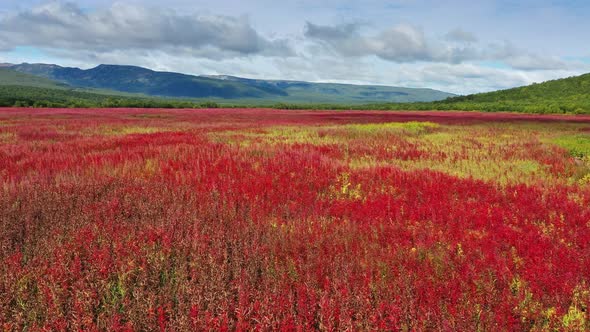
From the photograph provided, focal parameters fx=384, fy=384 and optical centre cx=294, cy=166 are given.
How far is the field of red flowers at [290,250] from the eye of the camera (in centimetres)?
281

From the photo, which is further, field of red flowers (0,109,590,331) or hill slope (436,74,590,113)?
hill slope (436,74,590,113)

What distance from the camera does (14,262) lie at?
11.0 ft

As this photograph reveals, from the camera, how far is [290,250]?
4.06 m

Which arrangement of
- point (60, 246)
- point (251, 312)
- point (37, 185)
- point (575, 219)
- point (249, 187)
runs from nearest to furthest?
1. point (251, 312)
2. point (60, 246)
3. point (575, 219)
4. point (37, 185)
5. point (249, 187)

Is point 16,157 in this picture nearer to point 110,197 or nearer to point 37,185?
point 37,185

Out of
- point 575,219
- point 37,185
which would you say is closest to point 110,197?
point 37,185

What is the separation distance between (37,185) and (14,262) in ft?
11.3

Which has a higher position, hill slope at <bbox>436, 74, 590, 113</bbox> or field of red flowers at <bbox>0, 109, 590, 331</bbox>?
hill slope at <bbox>436, 74, 590, 113</bbox>

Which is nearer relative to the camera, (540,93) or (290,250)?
(290,250)

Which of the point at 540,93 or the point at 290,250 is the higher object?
the point at 540,93

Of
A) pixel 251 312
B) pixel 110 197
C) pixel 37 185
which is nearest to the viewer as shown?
pixel 251 312

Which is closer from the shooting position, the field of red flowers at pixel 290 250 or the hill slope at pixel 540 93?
the field of red flowers at pixel 290 250

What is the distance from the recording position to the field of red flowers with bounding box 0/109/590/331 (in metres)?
2.81

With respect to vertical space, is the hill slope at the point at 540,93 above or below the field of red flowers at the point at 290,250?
above
